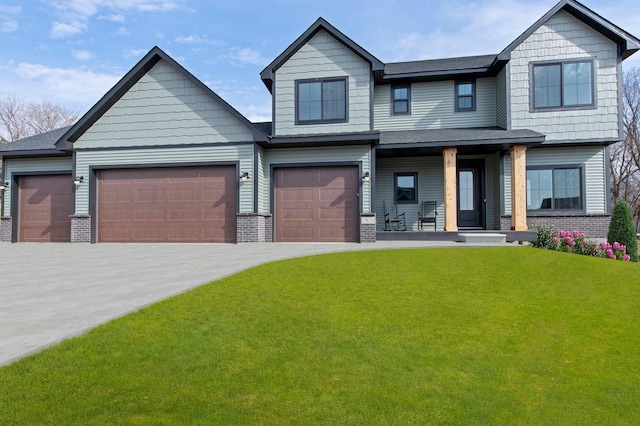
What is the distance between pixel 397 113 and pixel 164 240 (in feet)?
33.6

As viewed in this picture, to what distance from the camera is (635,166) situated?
117ft

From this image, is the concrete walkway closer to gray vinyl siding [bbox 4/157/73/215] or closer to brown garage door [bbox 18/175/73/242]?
brown garage door [bbox 18/175/73/242]

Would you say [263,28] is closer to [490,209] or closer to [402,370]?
[490,209]

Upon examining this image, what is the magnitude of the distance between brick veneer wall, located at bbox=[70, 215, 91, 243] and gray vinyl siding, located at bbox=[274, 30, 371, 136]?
7566mm

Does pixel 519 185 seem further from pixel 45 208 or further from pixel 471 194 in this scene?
pixel 45 208

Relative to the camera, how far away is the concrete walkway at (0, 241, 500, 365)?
3.62 metres

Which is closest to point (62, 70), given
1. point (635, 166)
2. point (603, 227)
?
point (603, 227)

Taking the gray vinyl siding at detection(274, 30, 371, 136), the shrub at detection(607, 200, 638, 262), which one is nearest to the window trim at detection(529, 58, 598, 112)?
the shrub at detection(607, 200, 638, 262)

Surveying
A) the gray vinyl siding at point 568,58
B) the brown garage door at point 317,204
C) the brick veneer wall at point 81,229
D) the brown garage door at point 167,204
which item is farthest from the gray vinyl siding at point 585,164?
the brick veneer wall at point 81,229

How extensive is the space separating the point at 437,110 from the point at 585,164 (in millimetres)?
5675

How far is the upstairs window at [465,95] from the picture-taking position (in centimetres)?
1549

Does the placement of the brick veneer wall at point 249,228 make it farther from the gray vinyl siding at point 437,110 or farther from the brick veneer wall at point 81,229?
the gray vinyl siding at point 437,110

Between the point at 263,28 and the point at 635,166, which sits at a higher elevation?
the point at 263,28

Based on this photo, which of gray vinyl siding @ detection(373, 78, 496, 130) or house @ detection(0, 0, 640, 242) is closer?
house @ detection(0, 0, 640, 242)
